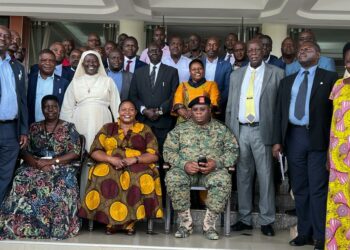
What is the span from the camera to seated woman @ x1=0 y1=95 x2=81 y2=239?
15.9ft

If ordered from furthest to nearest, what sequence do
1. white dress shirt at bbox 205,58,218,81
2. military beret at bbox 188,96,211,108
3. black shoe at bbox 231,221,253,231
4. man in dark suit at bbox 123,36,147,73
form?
man in dark suit at bbox 123,36,147,73, white dress shirt at bbox 205,58,218,81, black shoe at bbox 231,221,253,231, military beret at bbox 188,96,211,108

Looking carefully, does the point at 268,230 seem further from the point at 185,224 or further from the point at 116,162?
the point at 116,162

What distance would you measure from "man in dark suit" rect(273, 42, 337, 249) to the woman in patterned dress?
306 mm

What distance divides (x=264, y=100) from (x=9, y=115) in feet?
8.33

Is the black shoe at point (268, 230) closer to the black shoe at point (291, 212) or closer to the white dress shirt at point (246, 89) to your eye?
the black shoe at point (291, 212)

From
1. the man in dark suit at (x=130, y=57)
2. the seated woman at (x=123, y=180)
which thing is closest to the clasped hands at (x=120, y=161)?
the seated woman at (x=123, y=180)

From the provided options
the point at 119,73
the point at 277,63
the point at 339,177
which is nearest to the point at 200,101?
the point at 119,73

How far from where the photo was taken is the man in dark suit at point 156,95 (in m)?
5.73

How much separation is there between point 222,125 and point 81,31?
7436mm

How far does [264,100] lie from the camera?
5145mm

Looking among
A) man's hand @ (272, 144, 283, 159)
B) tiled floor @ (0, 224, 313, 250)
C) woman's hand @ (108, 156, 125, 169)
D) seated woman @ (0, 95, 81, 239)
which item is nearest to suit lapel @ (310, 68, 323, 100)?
man's hand @ (272, 144, 283, 159)

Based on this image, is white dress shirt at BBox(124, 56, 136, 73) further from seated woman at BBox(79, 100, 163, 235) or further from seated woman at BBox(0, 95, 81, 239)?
seated woman at BBox(0, 95, 81, 239)

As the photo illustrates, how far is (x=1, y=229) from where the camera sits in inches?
190

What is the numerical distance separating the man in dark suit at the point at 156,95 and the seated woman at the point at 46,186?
2.81 ft
